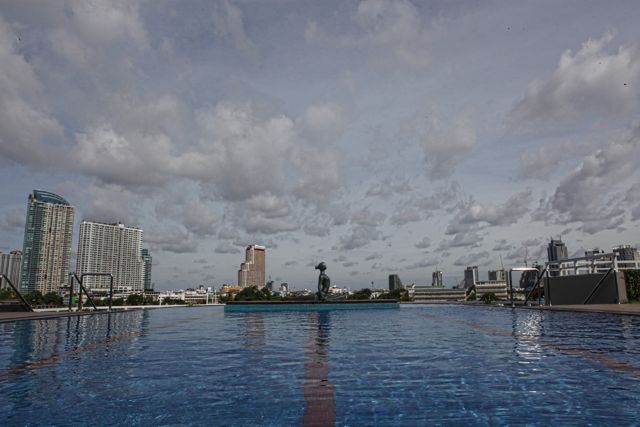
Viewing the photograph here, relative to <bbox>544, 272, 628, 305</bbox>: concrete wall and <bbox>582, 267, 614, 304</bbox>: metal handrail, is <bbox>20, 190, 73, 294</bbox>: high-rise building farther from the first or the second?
<bbox>582, 267, 614, 304</bbox>: metal handrail

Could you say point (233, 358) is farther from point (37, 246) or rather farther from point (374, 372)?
point (37, 246)

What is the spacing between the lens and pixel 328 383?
962cm

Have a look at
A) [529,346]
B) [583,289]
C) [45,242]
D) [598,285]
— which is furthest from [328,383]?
[45,242]

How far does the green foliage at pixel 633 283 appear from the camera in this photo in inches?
1612

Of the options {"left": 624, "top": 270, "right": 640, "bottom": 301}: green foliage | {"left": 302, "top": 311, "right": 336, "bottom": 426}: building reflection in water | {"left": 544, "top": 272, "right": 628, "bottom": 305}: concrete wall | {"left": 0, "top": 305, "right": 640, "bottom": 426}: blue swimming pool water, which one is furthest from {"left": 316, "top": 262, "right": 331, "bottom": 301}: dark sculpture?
{"left": 302, "top": 311, "right": 336, "bottom": 426}: building reflection in water

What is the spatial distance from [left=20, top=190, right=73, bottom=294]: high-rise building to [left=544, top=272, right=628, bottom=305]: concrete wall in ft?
567

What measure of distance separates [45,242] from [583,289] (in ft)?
592

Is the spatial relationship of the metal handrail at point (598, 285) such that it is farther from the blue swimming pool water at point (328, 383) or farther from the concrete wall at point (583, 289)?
the blue swimming pool water at point (328, 383)

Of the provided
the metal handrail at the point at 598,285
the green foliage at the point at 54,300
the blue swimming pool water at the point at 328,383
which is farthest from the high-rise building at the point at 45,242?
the metal handrail at the point at 598,285

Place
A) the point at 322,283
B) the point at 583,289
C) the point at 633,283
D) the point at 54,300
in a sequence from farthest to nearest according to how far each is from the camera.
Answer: the point at 54,300 → the point at 322,283 → the point at 583,289 → the point at 633,283

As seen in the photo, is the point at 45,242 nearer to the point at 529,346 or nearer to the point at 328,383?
the point at 529,346

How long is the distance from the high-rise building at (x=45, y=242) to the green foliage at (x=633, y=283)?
18008 cm

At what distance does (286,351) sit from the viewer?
14.9 m

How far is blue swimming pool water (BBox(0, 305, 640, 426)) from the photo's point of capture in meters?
7.27
